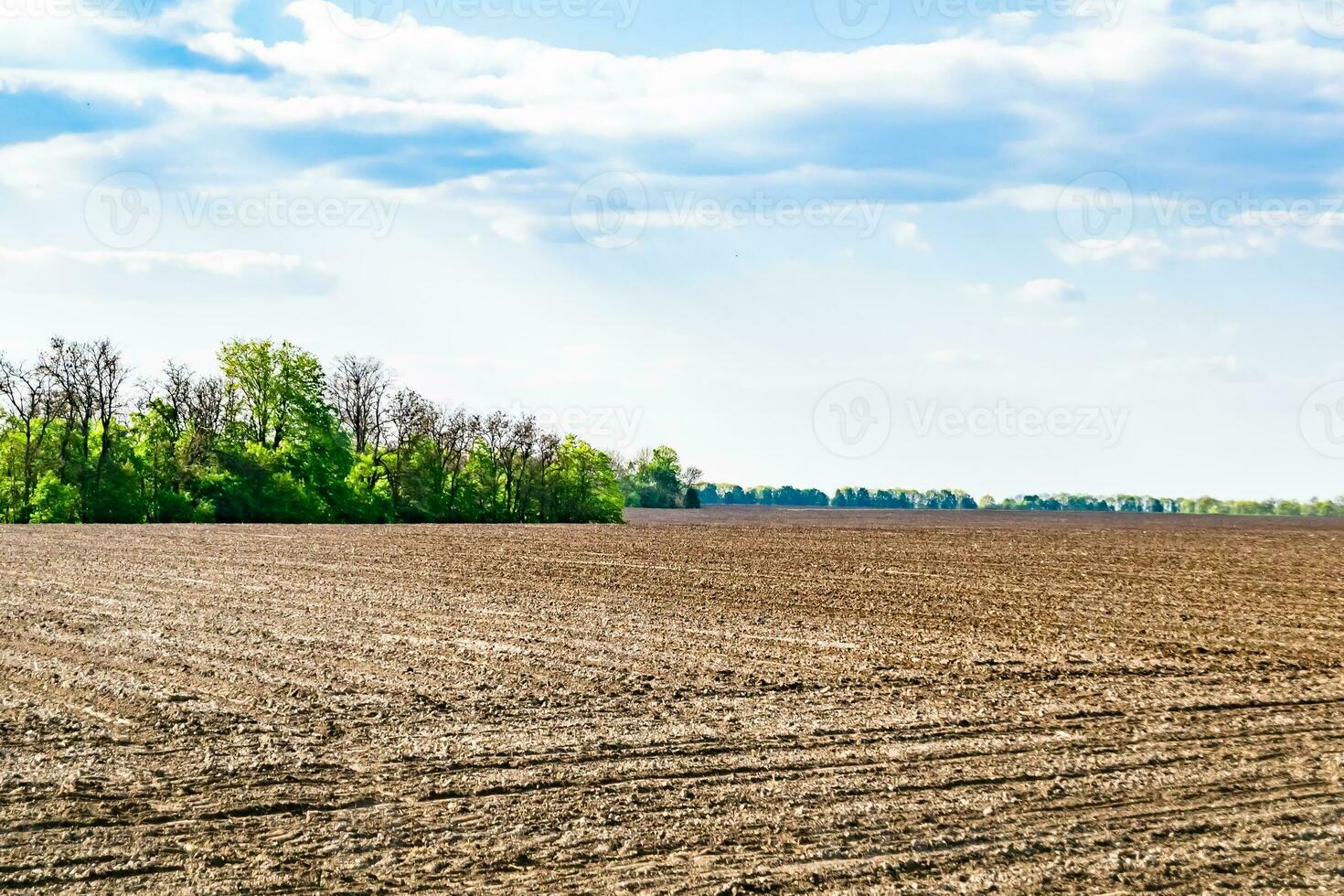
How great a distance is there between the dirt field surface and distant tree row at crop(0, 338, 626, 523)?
45.4 meters

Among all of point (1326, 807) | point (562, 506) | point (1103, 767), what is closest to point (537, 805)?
point (1103, 767)

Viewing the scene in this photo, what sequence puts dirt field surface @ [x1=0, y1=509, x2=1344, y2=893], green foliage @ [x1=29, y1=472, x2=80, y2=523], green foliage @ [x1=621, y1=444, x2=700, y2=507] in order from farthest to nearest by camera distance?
1. green foliage @ [x1=621, y1=444, x2=700, y2=507]
2. green foliage @ [x1=29, y1=472, x2=80, y2=523]
3. dirt field surface @ [x1=0, y1=509, x2=1344, y2=893]

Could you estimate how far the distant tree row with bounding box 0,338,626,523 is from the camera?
6275 centimetres

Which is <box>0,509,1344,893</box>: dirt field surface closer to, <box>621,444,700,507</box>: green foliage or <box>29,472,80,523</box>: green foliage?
<box>29,472,80,523</box>: green foliage

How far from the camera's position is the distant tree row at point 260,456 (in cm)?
6275

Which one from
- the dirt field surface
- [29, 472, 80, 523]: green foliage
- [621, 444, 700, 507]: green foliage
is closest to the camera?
the dirt field surface

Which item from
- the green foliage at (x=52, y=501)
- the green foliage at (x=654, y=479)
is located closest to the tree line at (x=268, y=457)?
the green foliage at (x=52, y=501)

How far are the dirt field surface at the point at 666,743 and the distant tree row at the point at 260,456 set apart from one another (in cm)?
4543

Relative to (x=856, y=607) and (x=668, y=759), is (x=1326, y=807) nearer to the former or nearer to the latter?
(x=668, y=759)

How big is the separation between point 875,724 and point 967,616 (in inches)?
377

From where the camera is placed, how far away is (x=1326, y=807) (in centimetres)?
828

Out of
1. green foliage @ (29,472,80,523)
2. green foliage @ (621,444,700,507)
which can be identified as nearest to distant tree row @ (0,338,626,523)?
green foliage @ (29,472,80,523)

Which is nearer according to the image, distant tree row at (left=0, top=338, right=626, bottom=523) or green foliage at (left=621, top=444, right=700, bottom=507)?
distant tree row at (left=0, top=338, right=626, bottom=523)

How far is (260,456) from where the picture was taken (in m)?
68.4
